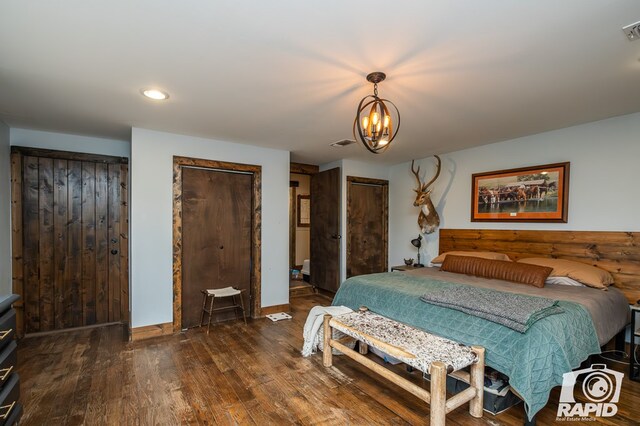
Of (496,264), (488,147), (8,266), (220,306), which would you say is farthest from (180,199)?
(488,147)

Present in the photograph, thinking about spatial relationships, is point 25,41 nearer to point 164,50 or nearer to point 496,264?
point 164,50

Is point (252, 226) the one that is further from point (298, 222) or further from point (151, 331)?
point (298, 222)

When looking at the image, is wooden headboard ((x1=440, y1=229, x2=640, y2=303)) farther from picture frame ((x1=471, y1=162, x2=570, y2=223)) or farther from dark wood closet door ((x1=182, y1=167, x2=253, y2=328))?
dark wood closet door ((x1=182, y1=167, x2=253, y2=328))

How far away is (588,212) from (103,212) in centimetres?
579

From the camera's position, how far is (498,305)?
7.23 feet

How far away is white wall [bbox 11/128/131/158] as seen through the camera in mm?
3529

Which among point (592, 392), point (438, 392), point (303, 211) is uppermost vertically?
point (303, 211)

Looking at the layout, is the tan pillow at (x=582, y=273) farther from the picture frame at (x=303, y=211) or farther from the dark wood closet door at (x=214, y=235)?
the picture frame at (x=303, y=211)

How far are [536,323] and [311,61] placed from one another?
88.6 inches

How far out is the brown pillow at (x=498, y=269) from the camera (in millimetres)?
2988

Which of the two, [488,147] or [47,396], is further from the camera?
[488,147]

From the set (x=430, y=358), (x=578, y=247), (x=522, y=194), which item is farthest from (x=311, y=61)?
(x=578, y=247)

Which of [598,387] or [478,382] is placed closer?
[478,382]

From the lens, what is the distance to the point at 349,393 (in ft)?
7.68
